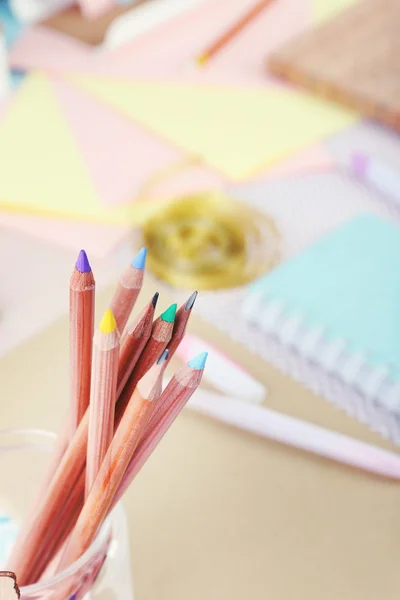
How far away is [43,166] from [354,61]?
32 cm

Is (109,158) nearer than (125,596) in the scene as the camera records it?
No

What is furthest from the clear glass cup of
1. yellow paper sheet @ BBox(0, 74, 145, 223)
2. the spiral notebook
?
yellow paper sheet @ BBox(0, 74, 145, 223)

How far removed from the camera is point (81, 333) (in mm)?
236

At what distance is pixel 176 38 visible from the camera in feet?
2.57

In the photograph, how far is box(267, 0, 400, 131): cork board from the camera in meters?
0.66

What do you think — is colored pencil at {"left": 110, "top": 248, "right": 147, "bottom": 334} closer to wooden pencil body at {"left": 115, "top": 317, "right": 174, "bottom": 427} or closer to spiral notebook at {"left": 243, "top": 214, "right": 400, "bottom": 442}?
wooden pencil body at {"left": 115, "top": 317, "right": 174, "bottom": 427}

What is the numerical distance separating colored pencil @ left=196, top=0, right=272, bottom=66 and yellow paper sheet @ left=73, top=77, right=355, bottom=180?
0.05 meters

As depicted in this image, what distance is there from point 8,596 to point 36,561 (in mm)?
44

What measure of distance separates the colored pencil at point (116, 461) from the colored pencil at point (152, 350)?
13mm

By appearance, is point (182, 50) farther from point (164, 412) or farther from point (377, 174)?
point (164, 412)

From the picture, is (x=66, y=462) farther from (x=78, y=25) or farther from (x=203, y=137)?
(x=78, y=25)

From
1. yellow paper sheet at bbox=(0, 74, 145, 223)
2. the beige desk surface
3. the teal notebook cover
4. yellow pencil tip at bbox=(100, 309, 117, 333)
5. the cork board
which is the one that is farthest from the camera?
the cork board

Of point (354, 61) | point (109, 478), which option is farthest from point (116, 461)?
point (354, 61)

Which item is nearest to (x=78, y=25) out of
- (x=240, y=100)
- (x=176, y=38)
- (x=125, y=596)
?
(x=176, y=38)
